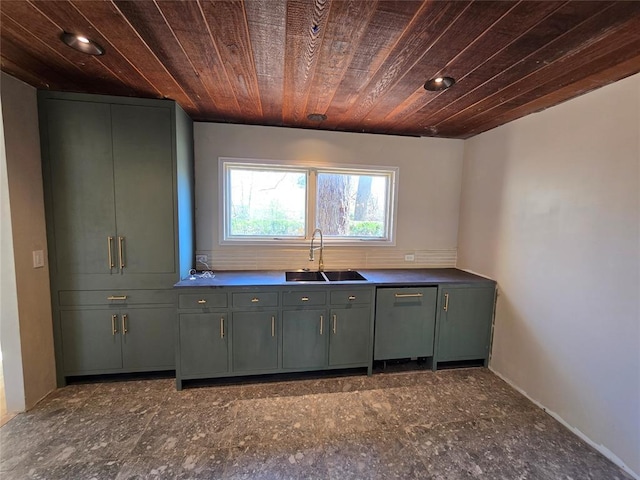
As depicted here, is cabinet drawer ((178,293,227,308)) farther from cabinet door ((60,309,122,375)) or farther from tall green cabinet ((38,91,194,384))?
cabinet door ((60,309,122,375))

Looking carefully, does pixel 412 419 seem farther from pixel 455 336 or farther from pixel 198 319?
pixel 198 319

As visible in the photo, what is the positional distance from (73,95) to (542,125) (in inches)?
148

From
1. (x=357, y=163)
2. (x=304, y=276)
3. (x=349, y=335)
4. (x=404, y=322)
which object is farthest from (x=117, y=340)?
(x=357, y=163)

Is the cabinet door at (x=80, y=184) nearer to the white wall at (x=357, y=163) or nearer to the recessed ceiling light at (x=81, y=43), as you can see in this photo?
the recessed ceiling light at (x=81, y=43)

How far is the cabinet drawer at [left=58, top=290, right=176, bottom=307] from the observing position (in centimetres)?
219

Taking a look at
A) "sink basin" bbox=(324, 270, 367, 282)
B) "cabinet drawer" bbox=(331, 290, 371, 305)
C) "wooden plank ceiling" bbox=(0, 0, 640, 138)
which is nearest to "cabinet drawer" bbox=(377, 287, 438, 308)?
"cabinet drawer" bbox=(331, 290, 371, 305)

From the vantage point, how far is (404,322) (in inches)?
100

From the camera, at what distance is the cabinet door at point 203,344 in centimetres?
223

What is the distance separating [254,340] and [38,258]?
179 cm

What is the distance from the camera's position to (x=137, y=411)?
6.57 feet

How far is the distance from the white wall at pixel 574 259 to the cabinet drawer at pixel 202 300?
104 inches

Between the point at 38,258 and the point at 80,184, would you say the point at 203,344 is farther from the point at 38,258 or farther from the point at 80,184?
the point at 80,184

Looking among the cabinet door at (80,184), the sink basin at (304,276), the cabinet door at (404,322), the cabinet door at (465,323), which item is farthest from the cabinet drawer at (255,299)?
the cabinet door at (465,323)

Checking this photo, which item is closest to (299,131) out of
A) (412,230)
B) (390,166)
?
(390,166)
